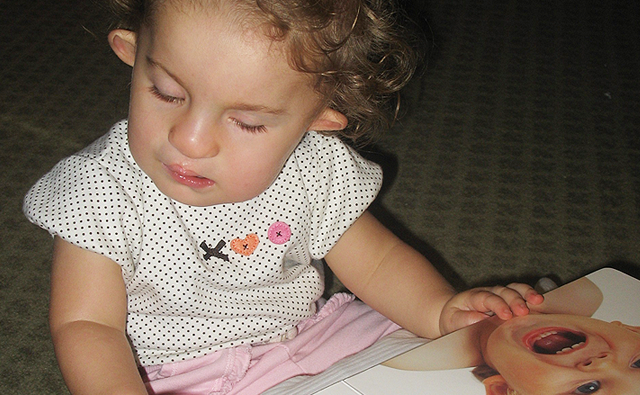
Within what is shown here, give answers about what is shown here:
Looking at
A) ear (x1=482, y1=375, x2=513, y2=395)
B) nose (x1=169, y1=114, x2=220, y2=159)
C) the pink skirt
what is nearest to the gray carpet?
the pink skirt

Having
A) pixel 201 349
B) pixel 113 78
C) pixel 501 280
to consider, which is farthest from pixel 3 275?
pixel 501 280

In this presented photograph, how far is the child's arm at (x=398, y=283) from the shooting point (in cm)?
68

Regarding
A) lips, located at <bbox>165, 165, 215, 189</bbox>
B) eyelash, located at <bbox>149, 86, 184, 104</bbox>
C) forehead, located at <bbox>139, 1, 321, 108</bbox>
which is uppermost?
forehead, located at <bbox>139, 1, 321, 108</bbox>

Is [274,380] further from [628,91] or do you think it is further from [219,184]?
[628,91]

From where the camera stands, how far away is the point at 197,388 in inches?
26.2

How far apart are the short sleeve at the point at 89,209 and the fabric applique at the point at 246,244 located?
9cm

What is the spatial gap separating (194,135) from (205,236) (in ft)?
0.54

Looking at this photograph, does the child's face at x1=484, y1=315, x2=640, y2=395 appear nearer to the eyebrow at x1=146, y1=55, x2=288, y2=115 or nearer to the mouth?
the mouth

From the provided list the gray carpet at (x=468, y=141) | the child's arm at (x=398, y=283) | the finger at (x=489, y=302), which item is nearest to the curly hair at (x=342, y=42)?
the child's arm at (x=398, y=283)

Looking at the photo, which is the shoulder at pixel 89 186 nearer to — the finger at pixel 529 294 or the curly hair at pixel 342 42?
the curly hair at pixel 342 42

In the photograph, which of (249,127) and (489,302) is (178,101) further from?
(489,302)

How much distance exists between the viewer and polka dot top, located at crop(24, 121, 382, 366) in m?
0.62

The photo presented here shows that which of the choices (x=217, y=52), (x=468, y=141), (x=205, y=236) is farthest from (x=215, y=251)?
(x=468, y=141)

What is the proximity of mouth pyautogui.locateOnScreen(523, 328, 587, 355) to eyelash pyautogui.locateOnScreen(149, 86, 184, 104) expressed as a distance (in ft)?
1.03
